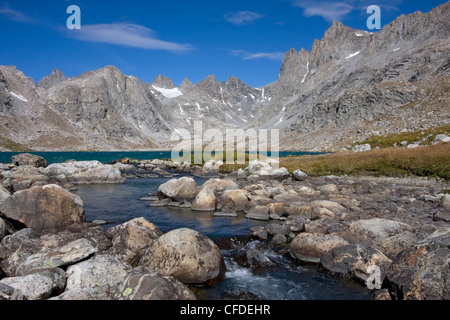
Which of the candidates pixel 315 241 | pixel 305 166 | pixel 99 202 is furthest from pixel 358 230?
pixel 305 166

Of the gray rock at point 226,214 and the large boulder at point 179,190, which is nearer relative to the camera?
the gray rock at point 226,214

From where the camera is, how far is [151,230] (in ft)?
53.8

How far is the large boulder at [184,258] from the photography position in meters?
12.5

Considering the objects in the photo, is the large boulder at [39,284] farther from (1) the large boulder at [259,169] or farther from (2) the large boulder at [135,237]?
(1) the large boulder at [259,169]

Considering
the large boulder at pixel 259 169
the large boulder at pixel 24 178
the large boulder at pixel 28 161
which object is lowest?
the large boulder at pixel 24 178

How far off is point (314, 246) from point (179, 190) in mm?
18502

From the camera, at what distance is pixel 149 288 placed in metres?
9.48

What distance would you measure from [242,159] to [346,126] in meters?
128

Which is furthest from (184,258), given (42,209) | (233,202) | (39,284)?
(233,202)

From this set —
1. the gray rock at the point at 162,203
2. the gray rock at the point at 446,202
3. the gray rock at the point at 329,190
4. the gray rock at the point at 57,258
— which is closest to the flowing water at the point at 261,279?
the gray rock at the point at 57,258

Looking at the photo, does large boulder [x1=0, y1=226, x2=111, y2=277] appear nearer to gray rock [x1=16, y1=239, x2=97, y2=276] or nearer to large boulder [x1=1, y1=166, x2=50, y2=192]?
gray rock [x1=16, y1=239, x2=97, y2=276]

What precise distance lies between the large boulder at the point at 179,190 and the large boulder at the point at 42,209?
12.2 m

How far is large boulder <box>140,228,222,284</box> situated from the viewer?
1248 cm

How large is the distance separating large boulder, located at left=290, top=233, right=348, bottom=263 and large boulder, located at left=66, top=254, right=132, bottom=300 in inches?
350
